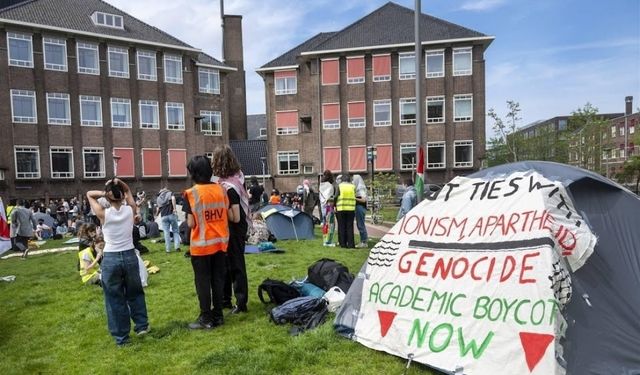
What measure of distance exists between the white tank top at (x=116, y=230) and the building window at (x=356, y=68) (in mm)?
33411

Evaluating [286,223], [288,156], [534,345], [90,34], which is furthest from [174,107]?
[534,345]

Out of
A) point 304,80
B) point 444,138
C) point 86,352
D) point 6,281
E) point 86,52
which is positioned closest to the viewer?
point 86,352

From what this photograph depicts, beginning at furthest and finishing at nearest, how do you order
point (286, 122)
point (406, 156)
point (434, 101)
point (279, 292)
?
1. point (286, 122)
2. point (406, 156)
3. point (434, 101)
4. point (279, 292)

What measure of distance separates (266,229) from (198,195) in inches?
297

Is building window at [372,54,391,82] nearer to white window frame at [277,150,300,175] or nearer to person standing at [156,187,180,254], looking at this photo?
white window frame at [277,150,300,175]

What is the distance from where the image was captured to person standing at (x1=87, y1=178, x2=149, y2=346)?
4.91m

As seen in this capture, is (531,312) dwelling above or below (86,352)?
above

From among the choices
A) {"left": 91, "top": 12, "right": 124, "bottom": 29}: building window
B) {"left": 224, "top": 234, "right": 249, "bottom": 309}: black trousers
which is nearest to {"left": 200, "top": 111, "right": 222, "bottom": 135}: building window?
{"left": 91, "top": 12, "right": 124, "bottom": 29}: building window

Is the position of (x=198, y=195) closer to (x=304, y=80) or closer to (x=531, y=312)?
(x=531, y=312)

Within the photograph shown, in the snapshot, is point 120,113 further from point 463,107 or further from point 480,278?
point 480,278

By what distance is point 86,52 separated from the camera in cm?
3166

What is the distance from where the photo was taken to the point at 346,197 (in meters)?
10.9

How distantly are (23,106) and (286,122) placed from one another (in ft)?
61.7

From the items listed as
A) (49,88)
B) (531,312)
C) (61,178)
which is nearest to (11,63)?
(49,88)
